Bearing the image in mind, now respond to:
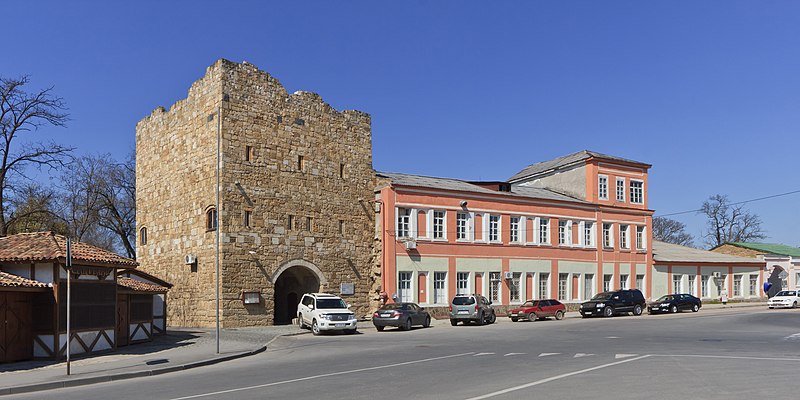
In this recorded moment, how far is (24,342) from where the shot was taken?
20234 mm

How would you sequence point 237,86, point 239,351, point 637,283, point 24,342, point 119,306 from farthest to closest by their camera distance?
1. point 637,283
2. point 237,86
3. point 119,306
4. point 239,351
5. point 24,342

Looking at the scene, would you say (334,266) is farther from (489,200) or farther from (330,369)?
(330,369)

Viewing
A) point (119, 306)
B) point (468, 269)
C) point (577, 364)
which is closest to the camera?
point (577, 364)

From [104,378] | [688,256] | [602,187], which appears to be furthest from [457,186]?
[104,378]

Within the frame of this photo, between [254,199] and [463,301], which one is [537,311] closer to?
[463,301]

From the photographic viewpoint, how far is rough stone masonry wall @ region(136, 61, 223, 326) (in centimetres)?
3759

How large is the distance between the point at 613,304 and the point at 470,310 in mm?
12263

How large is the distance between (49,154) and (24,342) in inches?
985

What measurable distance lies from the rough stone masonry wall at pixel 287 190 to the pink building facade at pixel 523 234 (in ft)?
6.80

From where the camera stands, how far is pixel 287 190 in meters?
39.1

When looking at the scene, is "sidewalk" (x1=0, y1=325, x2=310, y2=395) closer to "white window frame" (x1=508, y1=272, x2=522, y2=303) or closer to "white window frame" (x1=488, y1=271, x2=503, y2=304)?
"white window frame" (x1=488, y1=271, x2=503, y2=304)

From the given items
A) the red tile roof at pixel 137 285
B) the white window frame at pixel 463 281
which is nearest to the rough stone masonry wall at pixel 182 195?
the red tile roof at pixel 137 285

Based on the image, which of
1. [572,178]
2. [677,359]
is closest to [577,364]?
[677,359]

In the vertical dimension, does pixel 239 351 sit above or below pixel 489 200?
below
